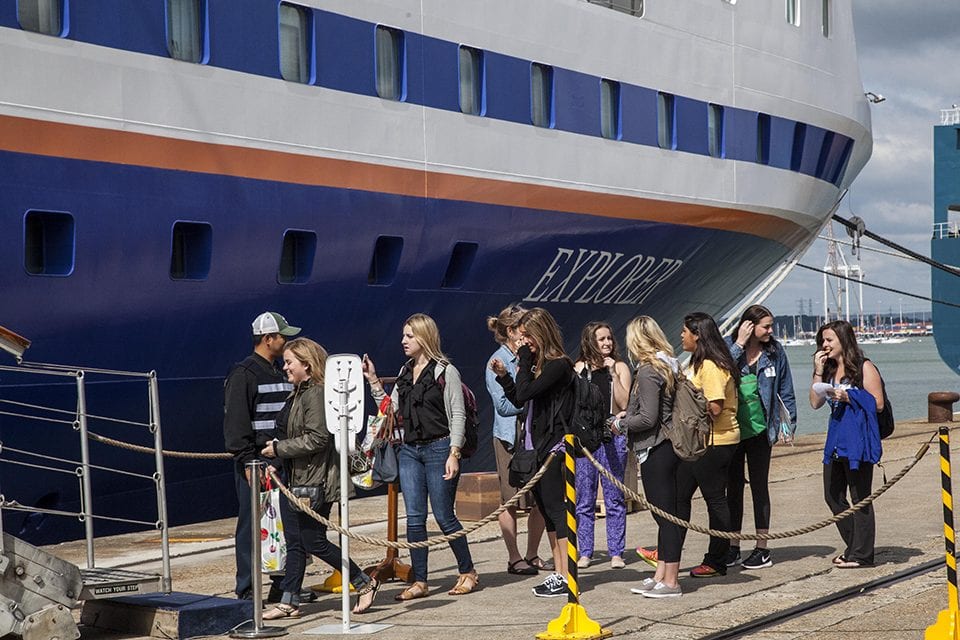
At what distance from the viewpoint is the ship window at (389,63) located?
12.3 m

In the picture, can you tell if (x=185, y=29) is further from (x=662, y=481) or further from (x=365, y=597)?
(x=662, y=481)

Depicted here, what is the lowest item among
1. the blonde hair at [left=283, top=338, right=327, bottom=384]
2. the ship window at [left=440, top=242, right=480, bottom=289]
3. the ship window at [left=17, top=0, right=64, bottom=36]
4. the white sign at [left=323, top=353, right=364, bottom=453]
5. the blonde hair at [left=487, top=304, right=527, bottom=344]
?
the white sign at [left=323, top=353, right=364, bottom=453]

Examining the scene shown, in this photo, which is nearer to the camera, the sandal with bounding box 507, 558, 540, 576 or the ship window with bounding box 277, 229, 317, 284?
the sandal with bounding box 507, 558, 540, 576

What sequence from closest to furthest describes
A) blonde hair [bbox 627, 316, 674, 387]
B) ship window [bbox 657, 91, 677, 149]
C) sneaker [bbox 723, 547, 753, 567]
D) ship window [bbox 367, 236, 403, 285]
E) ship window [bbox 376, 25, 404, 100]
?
1. blonde hair [bbox 627, 316, 674, 387]
2. sneaker [bbox 723, 547, 753, 567]
3. ship window [bbox 376, 25, 404, 100]
4. ship window [bbox 367, 236, 403, 285]
5. ship window [bbox 657, 91, 677, 149]

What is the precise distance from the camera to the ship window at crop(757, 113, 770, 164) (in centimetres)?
1782

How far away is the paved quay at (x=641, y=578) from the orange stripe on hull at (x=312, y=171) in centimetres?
275

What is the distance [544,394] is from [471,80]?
19.7ft

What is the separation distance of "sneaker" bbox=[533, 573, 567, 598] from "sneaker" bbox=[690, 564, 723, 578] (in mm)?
975

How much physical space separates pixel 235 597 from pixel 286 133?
432 cm

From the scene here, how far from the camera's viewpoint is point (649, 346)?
324 inches

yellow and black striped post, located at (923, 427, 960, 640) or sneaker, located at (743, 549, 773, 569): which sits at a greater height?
yellow and black striped post, located at (923, 427, 960, 640)

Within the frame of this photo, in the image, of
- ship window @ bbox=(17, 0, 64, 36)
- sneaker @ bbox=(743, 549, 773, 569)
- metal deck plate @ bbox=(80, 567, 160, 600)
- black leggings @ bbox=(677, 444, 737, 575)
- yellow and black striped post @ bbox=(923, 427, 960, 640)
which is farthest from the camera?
ship window @ bbox=(17, 0, 64, 36)

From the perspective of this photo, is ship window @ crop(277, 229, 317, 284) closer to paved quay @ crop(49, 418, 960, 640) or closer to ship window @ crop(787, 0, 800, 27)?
paved quay @ crop(49, 418, 960, 640)

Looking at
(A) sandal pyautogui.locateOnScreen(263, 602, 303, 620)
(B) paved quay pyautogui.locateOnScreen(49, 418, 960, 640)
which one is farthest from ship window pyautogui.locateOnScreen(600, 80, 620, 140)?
(A) sandal pyautogui.locateOnScreen(263, 602, 303, 620)
